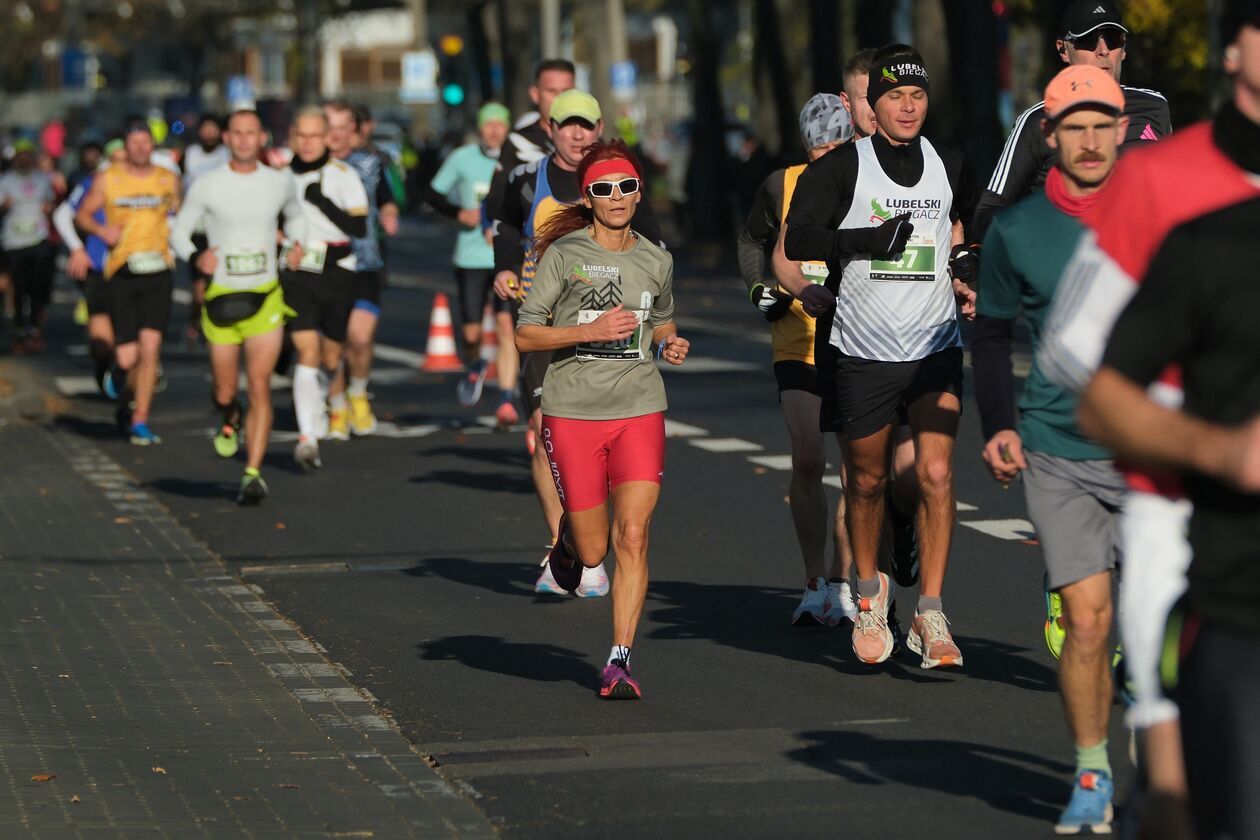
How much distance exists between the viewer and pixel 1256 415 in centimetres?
371

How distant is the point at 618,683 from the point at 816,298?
141cm

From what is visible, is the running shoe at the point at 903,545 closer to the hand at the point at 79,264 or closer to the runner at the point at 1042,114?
the runner at the point at 1042,114

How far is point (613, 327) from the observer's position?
26.9 feet

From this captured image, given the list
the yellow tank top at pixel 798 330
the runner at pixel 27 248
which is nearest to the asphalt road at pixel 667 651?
the yellow tank top at pixel 798 330

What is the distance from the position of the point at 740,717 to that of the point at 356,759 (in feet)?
4.09

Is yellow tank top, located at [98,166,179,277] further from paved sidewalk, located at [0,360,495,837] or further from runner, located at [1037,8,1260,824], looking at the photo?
runner, located at [1037,8,1260,824]

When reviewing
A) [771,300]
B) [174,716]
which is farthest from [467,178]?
[174,716]

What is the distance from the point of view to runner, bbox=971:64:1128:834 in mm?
6039

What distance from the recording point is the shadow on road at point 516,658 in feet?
28.5

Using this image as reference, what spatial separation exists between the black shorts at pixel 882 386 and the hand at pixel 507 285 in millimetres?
2832

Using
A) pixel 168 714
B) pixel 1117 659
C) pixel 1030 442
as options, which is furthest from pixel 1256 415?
pixel 168 714

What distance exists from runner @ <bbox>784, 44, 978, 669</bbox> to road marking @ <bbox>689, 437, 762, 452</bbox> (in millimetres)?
7316

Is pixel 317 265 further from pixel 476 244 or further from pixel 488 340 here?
pixel 488 340

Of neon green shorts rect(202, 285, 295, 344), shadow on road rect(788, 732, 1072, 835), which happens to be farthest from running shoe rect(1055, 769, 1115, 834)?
neon green shorts rect(202, 285, 295, 344)
